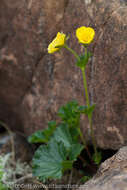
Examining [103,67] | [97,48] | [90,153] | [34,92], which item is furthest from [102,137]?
[34,92]

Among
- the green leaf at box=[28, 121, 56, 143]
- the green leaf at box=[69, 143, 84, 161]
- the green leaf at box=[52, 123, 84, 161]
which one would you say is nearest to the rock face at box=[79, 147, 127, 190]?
the green leaf at box=[69, 143, 84, 161]

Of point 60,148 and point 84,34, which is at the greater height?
point 84,34

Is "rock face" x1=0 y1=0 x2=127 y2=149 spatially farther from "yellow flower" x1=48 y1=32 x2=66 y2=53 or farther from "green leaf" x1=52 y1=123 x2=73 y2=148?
"yellow flower" x1=48 y1=32 x2=66 y2=53

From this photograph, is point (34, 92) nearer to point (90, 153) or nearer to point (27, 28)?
point (27, 28)

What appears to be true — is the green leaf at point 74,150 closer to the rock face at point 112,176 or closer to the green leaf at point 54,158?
the green leaf at point 54,158

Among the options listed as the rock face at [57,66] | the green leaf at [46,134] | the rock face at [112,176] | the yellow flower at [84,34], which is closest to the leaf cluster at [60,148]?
the green leaf at [46,134]

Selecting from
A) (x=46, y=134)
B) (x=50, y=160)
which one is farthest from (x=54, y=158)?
(x=46, y=134)

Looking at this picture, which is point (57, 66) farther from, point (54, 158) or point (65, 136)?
point (54, 158)
